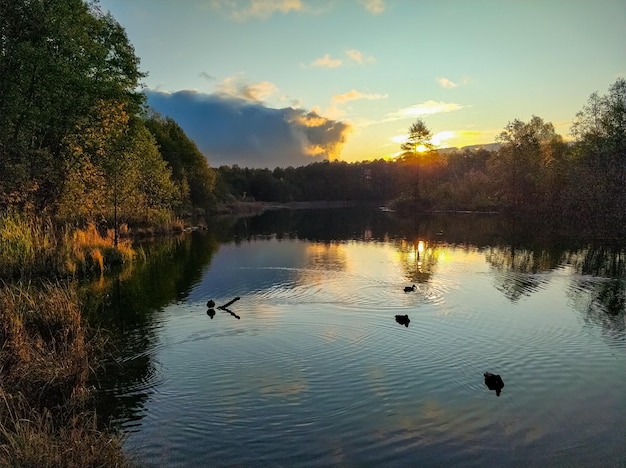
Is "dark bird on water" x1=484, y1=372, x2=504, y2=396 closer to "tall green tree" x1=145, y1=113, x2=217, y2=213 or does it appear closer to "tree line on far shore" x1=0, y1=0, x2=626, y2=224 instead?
"tree line on far shore" x1=0, y1=0, x2=626, y2=224

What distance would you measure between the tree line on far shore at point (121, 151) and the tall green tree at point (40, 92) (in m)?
0.05

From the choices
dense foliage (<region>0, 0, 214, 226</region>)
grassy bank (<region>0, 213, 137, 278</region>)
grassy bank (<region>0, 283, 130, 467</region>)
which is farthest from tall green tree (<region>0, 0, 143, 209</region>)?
grassy bank (<region>0, 283, 130, 467</region>)

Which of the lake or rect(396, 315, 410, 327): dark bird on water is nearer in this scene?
the lake

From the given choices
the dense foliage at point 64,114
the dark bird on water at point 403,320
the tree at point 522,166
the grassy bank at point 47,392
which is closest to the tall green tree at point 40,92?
the dense foliage at point 64,114

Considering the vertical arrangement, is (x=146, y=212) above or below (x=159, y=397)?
above

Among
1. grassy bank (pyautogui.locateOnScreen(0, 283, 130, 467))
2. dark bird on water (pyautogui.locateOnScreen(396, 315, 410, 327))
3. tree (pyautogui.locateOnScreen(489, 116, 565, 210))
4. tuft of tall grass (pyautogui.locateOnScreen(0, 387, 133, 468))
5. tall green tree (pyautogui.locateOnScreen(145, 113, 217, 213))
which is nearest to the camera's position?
tuft of tall grass (pyautogui.locateOnScreen(0, 387, 133, 468))

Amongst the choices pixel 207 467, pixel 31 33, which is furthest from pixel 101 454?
pixel 31 33

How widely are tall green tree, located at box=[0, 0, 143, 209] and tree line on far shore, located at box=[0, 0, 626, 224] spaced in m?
0.05

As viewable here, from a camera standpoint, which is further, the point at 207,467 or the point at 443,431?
the point at 443,431

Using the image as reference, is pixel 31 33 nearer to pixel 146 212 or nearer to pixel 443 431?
pixel 443 431

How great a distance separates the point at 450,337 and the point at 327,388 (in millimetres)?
4852

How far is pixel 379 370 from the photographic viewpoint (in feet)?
35.3

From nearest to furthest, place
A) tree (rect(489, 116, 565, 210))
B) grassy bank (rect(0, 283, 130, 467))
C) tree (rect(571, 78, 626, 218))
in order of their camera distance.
→ grassy bank (rect(0, 283, 130, 467)), tree (rect(571, 78, 626, 218)), tree (rect(489, 116, 565, 210))

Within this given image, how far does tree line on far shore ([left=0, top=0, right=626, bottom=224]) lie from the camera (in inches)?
769
